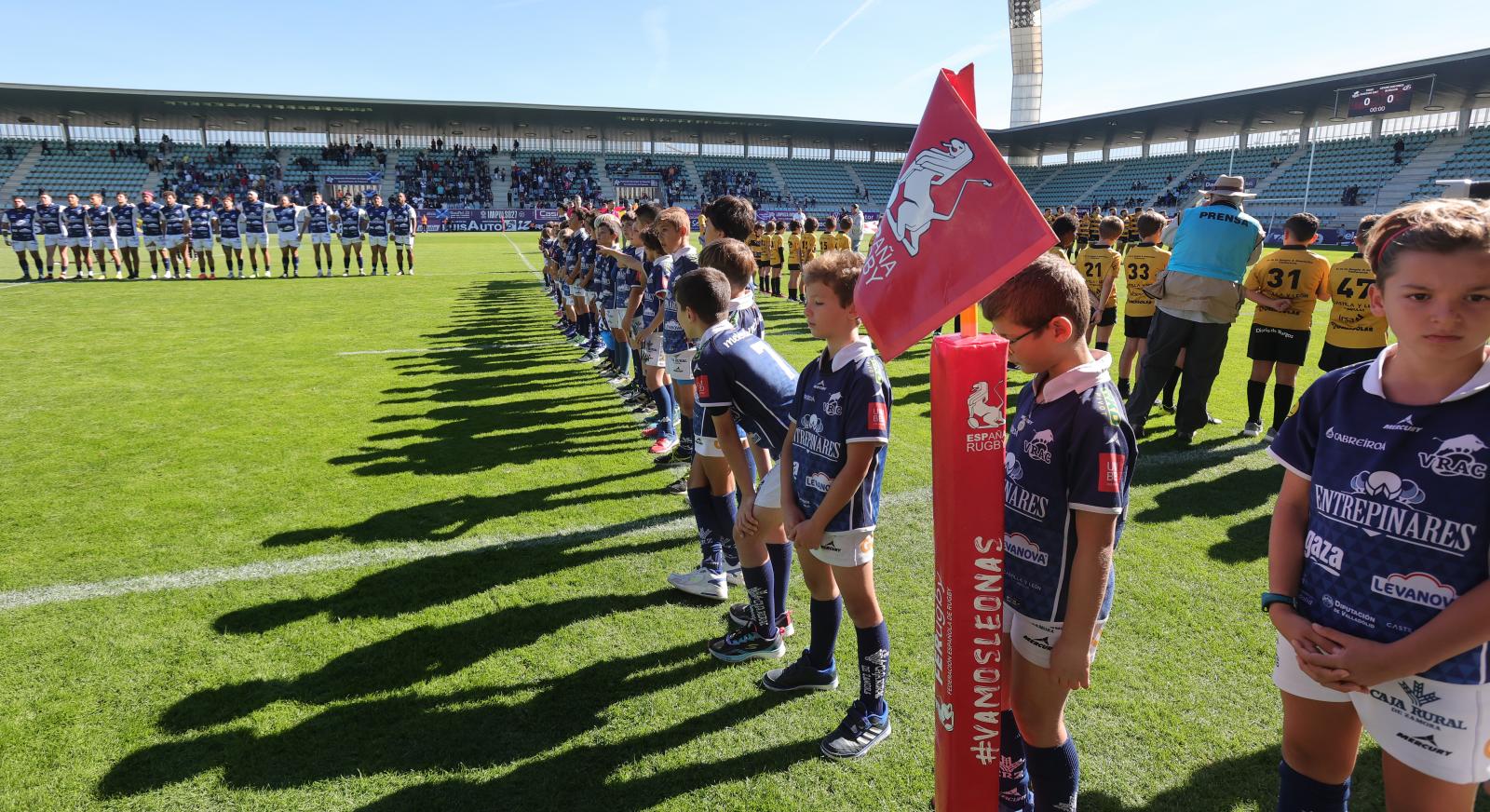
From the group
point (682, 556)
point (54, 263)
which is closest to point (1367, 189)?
point (682, 556)

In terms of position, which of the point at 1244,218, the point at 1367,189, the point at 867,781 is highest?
the point at 1367,189

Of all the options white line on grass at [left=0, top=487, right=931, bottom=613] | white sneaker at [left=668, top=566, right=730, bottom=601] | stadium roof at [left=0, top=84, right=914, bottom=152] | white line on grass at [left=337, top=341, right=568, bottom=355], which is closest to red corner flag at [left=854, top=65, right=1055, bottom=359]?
white sneaker at [left=668, top=566, right=730, bottom=601]

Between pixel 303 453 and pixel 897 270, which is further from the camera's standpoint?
pixel 303 453

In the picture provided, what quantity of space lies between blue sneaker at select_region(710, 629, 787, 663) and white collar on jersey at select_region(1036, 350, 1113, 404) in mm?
2133

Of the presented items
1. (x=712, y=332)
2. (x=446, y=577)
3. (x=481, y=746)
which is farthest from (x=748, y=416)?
(x=446, y=577)

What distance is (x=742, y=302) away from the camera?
412 centimetres

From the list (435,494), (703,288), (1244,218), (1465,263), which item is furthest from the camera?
(1244,218)

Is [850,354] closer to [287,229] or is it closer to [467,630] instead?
[467,630]

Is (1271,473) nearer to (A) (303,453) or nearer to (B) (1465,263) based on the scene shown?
(B) (1465,263)

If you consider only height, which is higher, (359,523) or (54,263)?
(54,263)

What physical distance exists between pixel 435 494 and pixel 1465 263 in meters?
6.03

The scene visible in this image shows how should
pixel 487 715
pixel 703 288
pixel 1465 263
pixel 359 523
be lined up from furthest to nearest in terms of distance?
pixel 359 523, pixel 703 288, pixel 487 715, pixel 1465 263

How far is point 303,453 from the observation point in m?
6.87

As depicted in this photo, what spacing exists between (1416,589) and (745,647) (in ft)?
8.71
